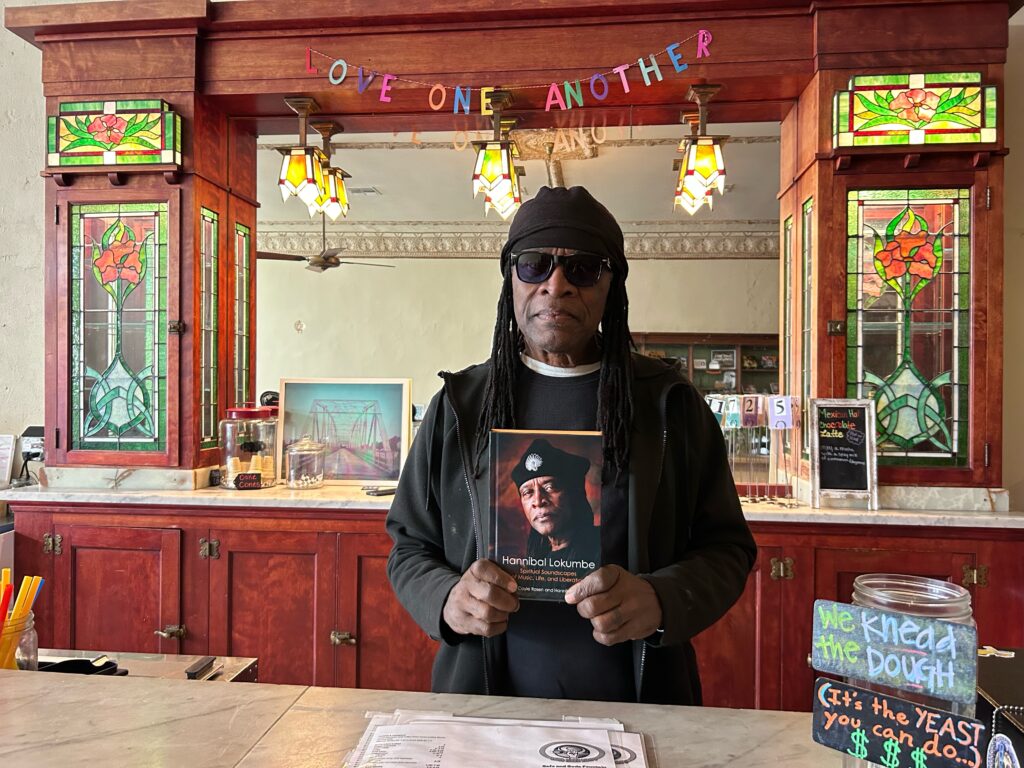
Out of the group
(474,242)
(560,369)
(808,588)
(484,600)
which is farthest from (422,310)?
(484,600)

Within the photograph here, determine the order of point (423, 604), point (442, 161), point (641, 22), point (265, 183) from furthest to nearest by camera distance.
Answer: point (265, 183) → point (442, 161) → point (641, 22) → point (423, 604)

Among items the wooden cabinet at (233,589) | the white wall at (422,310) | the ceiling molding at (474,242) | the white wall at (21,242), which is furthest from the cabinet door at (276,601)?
the ceiling molding at (474,242)

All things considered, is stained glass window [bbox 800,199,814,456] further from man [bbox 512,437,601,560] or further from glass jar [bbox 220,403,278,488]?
glass jar [bbox 220,403,278,488]

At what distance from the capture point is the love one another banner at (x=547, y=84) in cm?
277

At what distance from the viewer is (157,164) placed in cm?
298

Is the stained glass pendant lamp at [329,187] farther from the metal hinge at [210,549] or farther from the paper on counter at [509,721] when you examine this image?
the paper on counter at [509,721]

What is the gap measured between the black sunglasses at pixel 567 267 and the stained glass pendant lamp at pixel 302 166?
2109 millimetres

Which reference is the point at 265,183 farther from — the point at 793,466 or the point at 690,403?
the point at 690,403

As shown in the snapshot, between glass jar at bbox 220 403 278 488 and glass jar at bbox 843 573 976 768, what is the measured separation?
279cm

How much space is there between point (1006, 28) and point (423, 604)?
9.50 feet

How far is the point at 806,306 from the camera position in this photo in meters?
2.97

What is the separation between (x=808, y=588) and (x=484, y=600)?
6.39ft

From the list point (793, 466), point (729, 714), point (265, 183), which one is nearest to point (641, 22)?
point (793, 466)

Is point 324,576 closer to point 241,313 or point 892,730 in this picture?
point 241,313
